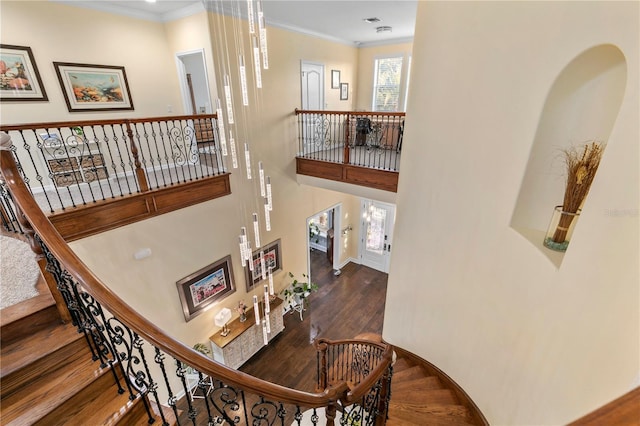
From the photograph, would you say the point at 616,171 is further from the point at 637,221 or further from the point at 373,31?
the point at 373,31

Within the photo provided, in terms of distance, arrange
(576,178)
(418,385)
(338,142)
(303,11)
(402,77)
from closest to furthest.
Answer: (576,178) → (418,385) → (303,11) → (338,142) → (402,77)

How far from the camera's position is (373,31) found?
234 inches

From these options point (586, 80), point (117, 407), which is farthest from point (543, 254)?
point (117, 407)

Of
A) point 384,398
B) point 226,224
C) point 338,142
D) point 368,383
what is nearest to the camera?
point 368,383

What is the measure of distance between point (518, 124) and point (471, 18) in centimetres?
91

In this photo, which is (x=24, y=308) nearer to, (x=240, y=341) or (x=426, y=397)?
(x=426, y=397)

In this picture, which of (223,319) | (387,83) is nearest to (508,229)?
(223,319)

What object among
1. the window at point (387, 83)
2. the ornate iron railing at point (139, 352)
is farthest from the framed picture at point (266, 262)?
the window at point (387, 83)

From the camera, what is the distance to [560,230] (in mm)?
1826

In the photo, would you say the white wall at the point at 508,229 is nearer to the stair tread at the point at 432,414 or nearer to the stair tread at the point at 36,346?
the stair tread at the point at 432,414

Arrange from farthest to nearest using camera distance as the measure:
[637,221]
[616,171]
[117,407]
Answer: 1. [117,407]
2. [616,171]
3. [637,221]

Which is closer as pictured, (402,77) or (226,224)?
(226,224)

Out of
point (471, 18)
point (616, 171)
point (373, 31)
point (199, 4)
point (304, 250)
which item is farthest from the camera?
point (304, 250)

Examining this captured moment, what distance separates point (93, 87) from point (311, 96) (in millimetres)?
3955
